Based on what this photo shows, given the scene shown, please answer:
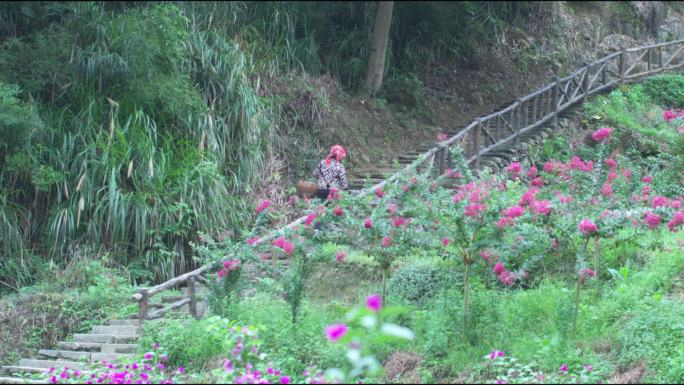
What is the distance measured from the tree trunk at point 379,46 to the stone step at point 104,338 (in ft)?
31.7

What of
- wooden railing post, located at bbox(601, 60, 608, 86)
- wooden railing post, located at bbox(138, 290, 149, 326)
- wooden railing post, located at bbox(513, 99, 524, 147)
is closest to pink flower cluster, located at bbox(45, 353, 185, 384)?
wooden railing post, located at bbox(138, 290, 149, 326)

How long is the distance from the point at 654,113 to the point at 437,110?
4.35 metres

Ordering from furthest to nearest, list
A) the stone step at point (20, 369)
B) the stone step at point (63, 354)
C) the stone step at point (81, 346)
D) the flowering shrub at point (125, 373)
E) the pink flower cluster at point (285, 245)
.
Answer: the stone step at point (81, 346) < the stone step at point (63, 354) < the stone step at point (20, 369) < the pink flower cluster at point (285, 245) < the flowering shrub at point (125, 373)

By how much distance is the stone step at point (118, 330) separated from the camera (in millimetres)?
9242

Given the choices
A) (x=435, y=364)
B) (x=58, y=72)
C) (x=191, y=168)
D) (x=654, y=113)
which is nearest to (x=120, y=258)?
(x=191, y=168)

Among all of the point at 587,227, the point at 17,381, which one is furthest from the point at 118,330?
the point at 587,227

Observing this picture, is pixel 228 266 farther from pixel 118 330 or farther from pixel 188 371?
pixel 118 330

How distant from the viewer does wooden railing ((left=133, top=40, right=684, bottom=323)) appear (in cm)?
961

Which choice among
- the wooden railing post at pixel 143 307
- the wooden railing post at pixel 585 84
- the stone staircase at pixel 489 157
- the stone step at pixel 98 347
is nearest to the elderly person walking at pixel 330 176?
the stone staircase at pixel 489 157

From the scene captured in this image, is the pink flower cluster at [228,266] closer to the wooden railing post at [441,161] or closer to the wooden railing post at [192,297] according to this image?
the wooden railing post at [192,297]

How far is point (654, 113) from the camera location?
17.0 m

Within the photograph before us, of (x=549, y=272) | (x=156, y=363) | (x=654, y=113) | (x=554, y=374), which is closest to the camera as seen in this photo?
(x=554, y=374)

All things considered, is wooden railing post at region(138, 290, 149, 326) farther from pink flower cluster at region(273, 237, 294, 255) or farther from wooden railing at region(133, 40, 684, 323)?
pink flower cluster at region(273, 237, 294, 255)

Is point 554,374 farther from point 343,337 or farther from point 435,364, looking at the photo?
point 343,337
